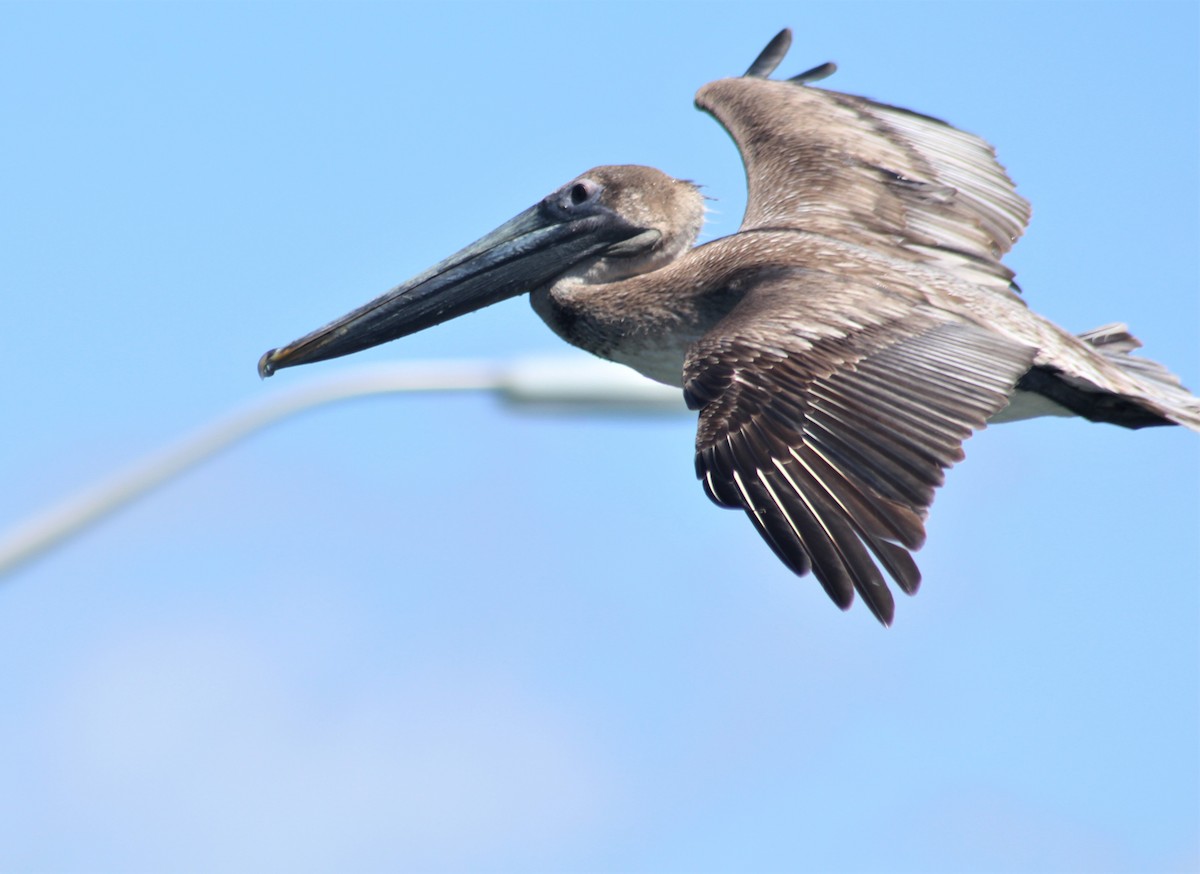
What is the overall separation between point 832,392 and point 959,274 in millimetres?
2290

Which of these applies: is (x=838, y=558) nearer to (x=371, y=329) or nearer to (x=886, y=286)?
(x=886, y=286)

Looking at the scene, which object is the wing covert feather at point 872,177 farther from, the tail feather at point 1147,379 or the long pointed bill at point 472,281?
the long pointed bill at point 472,281

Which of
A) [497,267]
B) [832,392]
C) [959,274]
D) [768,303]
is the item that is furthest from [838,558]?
[497,267]

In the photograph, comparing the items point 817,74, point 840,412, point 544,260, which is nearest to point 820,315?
point 840,412

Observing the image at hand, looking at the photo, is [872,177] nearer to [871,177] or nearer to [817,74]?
[871,177]

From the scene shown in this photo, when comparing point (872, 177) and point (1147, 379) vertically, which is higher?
point (872, 177)

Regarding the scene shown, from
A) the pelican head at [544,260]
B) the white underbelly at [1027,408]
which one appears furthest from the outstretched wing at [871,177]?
the white underbelly at [1027,408]

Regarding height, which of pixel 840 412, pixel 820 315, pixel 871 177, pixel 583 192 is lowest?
pixel 840 412

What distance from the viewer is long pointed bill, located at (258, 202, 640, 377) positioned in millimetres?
11992

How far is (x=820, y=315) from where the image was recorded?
9812 mm

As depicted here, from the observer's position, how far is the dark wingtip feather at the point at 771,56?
47.6 ft

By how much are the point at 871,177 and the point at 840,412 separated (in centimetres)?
341

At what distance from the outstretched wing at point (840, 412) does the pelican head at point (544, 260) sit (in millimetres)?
1834

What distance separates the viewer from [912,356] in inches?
378
